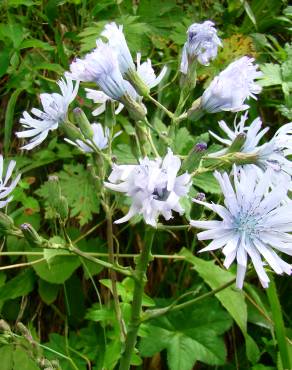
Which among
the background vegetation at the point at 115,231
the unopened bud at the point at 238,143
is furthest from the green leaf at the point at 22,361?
the unopened bud at the point at 238,143

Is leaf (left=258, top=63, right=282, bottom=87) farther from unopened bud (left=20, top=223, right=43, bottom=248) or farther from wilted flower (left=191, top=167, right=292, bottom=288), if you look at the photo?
unopened bud (left=20, top=223, right=43, bottom=248)

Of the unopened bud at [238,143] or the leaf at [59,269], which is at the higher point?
the unopened bud at [238,143]

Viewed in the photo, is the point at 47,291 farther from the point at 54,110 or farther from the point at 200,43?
the point at 200,43

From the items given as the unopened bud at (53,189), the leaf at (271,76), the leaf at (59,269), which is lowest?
the leaf at (59,269)

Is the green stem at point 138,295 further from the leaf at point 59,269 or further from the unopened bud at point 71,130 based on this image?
the leaf at point 59,269

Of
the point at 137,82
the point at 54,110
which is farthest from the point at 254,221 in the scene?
the point at 54,110

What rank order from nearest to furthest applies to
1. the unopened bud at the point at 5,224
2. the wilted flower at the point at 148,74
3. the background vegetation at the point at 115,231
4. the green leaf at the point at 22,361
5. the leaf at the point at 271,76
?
the unopened bud at the point at 5,224, the wilted flower at the point at 148,74, the green leaf at the point at 22,361, the background vegetation at the point at 115,231, the leaf at the point at 271,76

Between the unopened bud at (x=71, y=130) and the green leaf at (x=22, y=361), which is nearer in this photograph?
the unopened bud at (x=71, y=130)
